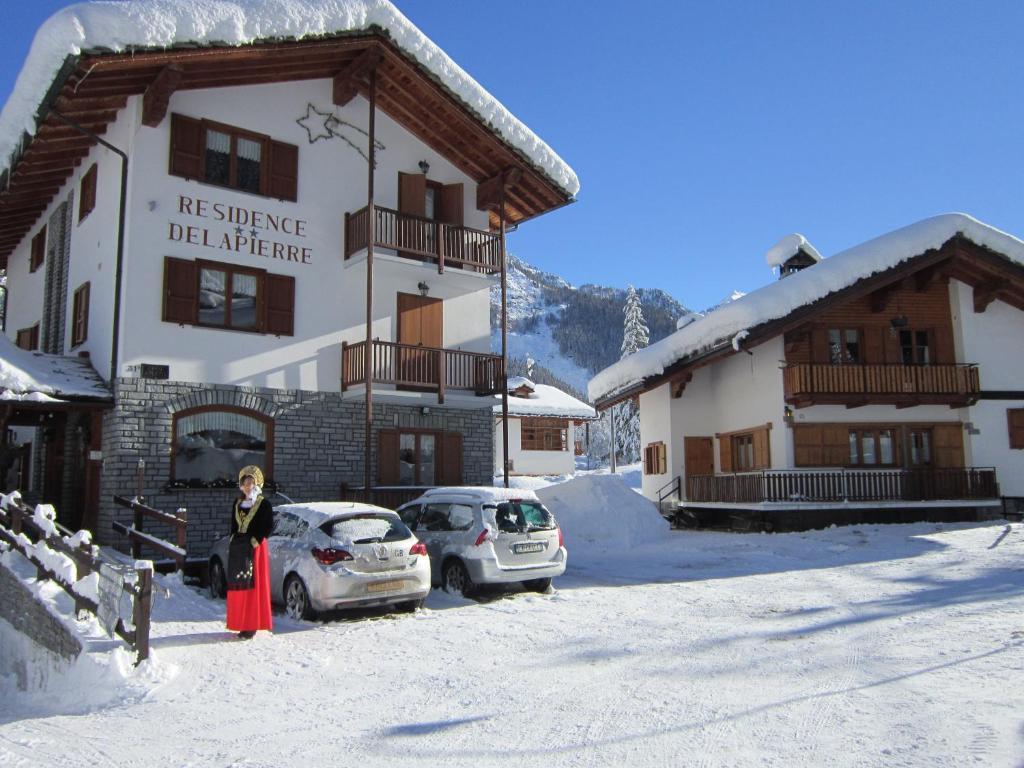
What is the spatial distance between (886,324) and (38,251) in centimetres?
2259

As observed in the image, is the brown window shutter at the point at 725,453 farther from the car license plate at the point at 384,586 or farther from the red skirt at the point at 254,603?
the red skirt at the point at 254,603

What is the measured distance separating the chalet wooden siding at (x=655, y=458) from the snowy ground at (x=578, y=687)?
14977mm

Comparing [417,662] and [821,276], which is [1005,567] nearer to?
[821,276]

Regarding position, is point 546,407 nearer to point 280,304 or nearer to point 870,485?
point 870,485

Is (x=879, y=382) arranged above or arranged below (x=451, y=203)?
below

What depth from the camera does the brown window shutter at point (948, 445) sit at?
23.9m

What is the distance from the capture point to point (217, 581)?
12602 mm

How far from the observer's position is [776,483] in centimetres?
2231

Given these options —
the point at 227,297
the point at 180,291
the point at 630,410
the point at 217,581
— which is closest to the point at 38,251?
the point at 180,291

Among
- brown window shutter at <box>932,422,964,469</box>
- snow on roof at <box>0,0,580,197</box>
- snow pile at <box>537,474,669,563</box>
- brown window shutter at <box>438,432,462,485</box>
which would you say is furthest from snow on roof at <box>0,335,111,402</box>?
brown window shutter at <box>932,422,964,469</box>

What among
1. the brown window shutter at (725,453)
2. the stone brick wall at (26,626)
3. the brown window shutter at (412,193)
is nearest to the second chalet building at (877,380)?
the brown window shutter at (725,453)

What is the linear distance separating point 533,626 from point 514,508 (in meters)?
2.59

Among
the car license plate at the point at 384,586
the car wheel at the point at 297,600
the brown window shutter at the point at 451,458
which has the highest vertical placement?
the brown window shutter at the point at 451,458

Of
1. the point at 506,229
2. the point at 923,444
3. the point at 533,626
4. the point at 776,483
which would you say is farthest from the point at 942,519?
the point at 533,626
